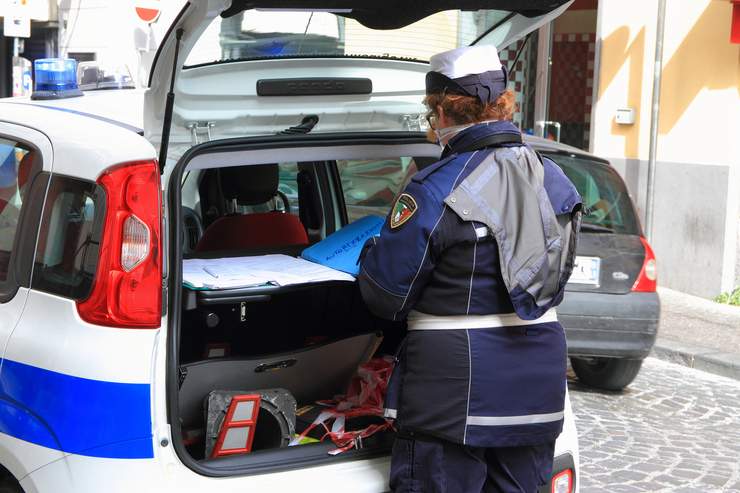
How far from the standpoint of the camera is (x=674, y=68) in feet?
34.2

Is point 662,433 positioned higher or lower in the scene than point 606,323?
lower

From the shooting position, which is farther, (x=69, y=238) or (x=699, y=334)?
(x=699, y=334)

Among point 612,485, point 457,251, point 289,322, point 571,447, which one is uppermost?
point 457,251

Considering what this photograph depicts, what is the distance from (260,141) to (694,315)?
7.05m

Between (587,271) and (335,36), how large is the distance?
3394 mm

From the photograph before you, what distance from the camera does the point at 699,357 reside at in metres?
7.86

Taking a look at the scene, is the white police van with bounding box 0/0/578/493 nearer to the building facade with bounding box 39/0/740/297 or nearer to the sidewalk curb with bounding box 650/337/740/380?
the sidewalk curb with bounding box 650/337/740/380

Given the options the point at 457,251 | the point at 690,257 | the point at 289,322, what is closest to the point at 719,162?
the point at 690,257

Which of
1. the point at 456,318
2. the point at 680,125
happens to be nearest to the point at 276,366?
the point at 456,318

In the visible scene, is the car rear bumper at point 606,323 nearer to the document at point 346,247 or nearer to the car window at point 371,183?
the car window at point 371,183

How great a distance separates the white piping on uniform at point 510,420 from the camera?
287cm

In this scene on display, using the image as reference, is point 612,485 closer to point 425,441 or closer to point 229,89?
point 425,441

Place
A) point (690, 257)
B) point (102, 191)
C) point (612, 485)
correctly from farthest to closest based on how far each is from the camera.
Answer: point (690, 257)
point (612, 485)
point (102, 191)

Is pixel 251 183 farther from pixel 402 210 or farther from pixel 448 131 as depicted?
pixel 402 210
